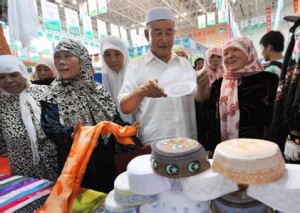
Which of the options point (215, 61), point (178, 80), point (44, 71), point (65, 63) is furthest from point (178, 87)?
point (44, 71)

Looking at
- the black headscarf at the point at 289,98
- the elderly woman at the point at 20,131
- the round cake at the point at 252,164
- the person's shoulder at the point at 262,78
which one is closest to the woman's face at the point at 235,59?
the person's shoulder at the point at 262,78

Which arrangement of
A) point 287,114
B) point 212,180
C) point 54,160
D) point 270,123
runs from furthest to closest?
1. point 54,160
2. point 270,123
3. point 287,114
4. point 212,180

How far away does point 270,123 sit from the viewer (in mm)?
1325

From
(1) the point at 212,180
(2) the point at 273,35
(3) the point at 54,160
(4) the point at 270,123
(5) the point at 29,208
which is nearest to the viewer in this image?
(1) the point at 212,180

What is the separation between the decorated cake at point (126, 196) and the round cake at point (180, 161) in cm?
10

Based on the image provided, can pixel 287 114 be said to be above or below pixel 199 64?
below

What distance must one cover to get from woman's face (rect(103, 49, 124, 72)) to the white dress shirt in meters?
0.58

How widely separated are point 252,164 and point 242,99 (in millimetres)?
955

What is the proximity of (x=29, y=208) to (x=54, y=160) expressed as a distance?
2.51ft

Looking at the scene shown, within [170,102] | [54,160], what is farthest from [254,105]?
[54,160]

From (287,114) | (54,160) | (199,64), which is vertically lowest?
(54,160)

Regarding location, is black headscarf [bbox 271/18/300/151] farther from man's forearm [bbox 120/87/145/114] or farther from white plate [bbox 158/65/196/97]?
man's forearm [bbox 120/87/145/114]

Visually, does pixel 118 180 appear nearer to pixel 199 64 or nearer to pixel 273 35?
pixel 273 35

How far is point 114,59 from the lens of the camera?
2.01m
